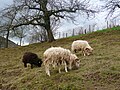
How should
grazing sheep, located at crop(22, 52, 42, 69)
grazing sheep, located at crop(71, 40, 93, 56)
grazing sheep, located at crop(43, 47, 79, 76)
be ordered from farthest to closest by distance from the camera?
grazing sheep, located at crop(71, 40, 93, 56) → grazing sheep, located at crop(22, 52, 42, 69) → grazing sheep, located at crop(43, 47, 79, 76)

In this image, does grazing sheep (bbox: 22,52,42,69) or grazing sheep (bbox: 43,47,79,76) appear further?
grazing sheep (bbox: 22,52,42,69)

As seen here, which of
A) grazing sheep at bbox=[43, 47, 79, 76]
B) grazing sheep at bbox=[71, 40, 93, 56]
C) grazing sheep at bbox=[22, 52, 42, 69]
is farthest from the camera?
grazing sheep at bbox=[71, 40, 93, 56]

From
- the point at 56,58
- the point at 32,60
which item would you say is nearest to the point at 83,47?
the point at 32,60

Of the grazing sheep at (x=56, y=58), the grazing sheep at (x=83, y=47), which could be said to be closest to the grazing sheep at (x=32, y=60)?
the grazing sheep at (x=56, y=58)

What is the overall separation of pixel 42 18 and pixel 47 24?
114 cm

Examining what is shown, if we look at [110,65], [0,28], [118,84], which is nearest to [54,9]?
[0,28]

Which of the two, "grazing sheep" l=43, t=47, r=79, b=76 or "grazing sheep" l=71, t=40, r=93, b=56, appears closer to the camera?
"grazing sheep" l=43, t=47, r=79, b=76

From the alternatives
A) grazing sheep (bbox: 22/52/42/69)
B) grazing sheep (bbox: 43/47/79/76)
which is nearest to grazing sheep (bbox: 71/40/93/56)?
grazing sheep (bbox: 22/52/42/69)

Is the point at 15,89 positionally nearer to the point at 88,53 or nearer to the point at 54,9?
the point at 88,53

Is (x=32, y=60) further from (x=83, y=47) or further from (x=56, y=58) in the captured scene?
(x=83, y=47)

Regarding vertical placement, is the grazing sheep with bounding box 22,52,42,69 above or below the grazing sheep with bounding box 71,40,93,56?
below

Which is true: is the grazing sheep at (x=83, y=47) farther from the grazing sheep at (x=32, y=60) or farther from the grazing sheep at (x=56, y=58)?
the grazing sheep at (x=56, y=58)

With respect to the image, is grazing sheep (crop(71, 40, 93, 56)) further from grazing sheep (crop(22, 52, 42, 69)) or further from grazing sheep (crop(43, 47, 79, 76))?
grazing sheep (crop(43, 47, 79, 76))

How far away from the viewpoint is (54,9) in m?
36.0
